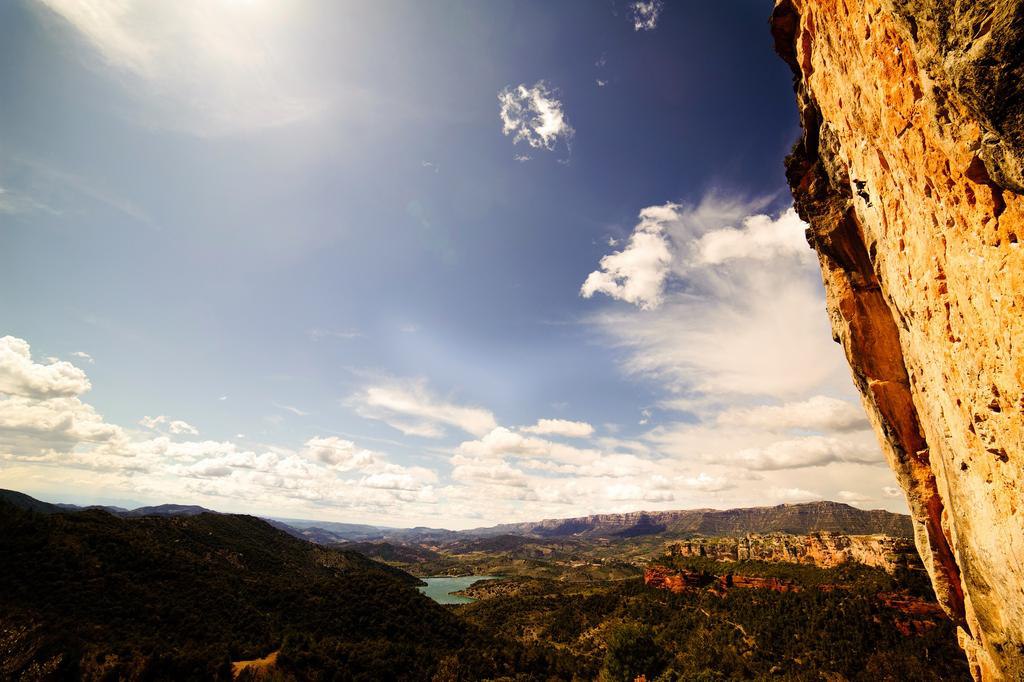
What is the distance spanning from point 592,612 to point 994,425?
130651 mm

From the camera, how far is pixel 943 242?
11.5 meters

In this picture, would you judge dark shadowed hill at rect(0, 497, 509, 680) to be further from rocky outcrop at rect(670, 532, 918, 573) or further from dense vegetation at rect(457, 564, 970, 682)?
rocky outcrop at rect(670, 532, 918, 573)

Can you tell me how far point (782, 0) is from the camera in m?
19.8

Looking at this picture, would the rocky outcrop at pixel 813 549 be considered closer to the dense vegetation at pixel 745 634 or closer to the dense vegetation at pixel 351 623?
the dense vegetation at pixel 351 623

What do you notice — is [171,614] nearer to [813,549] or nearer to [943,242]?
[943,242]

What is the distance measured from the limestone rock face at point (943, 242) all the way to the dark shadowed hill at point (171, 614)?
5465 centimetres

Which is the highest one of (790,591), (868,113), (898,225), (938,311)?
(868,113)

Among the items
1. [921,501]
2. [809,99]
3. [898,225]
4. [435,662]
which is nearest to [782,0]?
[809,99]

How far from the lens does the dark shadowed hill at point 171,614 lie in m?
35.1

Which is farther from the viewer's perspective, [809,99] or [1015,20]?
[809,99]

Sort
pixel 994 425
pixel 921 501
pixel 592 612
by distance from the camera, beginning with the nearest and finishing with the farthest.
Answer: pixel 994 425 < pixel 921 501 < pixel 592 612

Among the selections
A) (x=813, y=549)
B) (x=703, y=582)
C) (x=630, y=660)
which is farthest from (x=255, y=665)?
(x=813, y=549)

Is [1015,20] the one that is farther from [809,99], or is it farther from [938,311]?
[809,99]

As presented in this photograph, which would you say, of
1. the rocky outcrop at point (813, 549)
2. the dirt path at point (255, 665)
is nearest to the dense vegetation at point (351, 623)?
the dirt path at point (255, 665)
